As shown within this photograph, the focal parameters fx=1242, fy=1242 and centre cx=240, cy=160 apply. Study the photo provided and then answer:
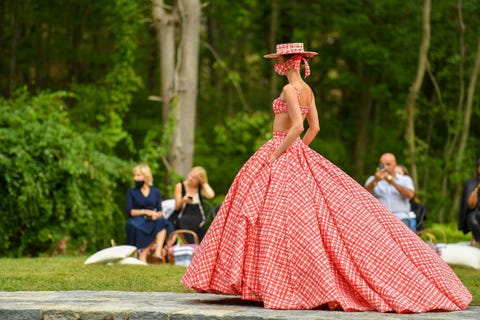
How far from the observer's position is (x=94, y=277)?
1160cm

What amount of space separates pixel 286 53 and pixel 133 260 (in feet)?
18.2

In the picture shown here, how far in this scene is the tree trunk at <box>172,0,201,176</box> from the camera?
68.9 feet

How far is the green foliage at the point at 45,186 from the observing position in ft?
54.4

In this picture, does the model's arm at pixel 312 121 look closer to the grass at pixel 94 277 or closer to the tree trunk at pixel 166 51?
the grass at pixel 94 277

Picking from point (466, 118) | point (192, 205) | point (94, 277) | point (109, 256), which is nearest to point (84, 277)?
point (94, 277)

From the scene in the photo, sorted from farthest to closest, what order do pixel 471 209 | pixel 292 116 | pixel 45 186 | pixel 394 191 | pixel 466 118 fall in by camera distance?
pixel 466 118, pixel 45 186, pixel 471 209, pixel 394 191, pixel 292 116

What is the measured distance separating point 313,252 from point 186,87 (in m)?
13.0

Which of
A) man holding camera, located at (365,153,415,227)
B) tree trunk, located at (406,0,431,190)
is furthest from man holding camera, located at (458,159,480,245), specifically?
tree trunk, located at (406,0,431,190)

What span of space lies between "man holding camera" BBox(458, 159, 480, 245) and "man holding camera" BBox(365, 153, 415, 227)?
0.64 meters

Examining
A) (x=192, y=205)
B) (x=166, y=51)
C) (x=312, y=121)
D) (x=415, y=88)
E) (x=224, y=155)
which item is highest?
(x=166, y=51)

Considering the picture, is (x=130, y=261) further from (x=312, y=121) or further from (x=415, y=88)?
(x=415, y=88)

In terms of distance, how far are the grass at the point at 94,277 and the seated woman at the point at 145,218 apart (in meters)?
1.29

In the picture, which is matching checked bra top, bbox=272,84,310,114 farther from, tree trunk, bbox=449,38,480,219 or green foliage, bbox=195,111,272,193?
tree trunk, bbox=449,38,480,219

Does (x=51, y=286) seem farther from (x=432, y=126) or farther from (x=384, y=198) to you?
(x=432, y=126)
